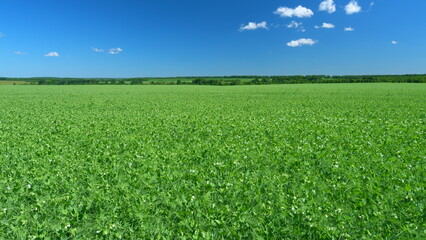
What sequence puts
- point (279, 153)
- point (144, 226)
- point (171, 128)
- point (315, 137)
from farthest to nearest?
point (171, 128) → point (315, 137) → point (279, 153) → point (144, 226)

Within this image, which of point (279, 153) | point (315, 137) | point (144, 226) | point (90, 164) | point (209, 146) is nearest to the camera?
point (144, 226)

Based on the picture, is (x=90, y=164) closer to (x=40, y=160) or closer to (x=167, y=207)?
(x=40, y=160)

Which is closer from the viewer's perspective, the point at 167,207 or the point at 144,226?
the point at 144,226

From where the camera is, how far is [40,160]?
8.02 m

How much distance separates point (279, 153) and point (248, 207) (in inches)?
143

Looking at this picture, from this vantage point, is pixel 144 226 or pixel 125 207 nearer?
pixel 144 226

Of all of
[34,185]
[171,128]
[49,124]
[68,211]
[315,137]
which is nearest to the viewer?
[68,211]

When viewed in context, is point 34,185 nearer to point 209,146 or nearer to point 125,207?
point 125,207

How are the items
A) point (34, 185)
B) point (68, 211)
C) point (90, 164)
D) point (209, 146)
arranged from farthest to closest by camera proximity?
1. point (209, 146)
2. point (90, 164)
3. point (34, 185)
4. point (68, 211)

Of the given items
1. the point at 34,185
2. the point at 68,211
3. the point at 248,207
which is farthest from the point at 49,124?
the point at 248,207

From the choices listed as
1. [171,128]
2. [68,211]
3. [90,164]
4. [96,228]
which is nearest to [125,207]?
[96,228]

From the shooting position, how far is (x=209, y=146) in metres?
9.72

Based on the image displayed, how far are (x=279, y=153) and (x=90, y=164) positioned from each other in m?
6.14

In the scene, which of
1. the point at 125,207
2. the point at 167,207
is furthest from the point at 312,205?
the point at 125,207
